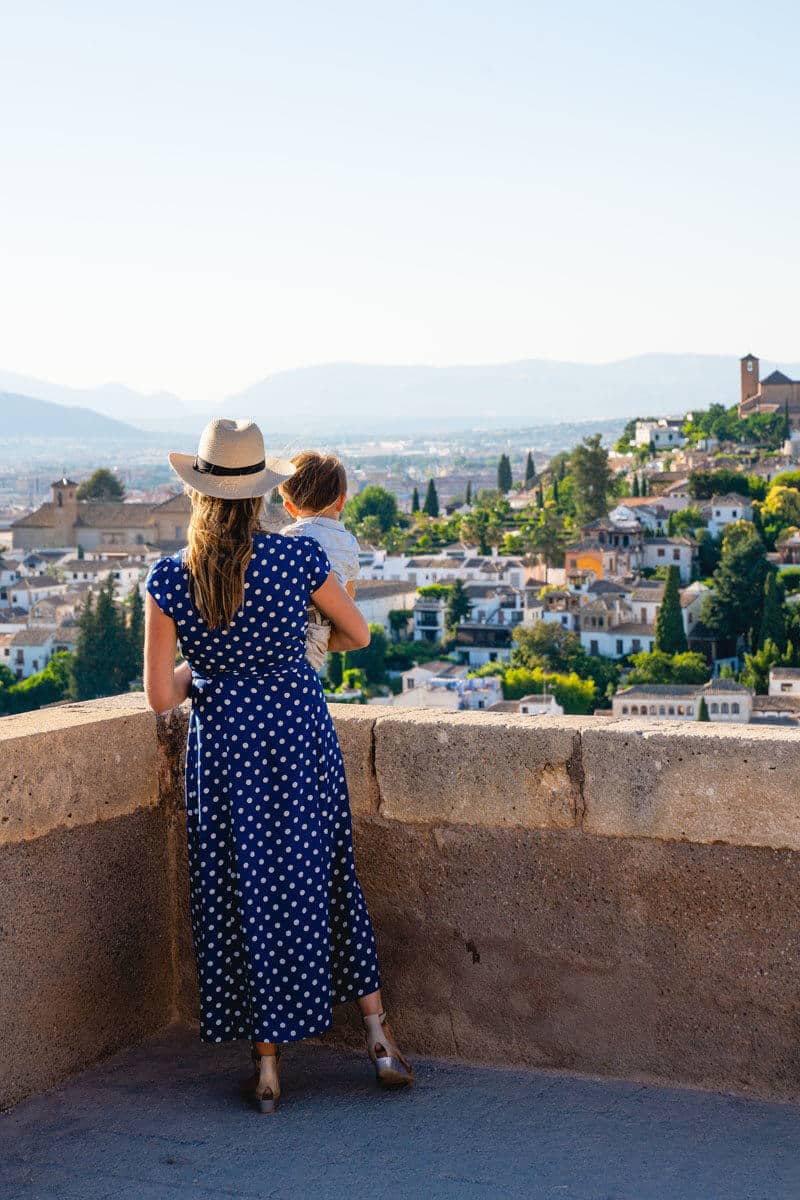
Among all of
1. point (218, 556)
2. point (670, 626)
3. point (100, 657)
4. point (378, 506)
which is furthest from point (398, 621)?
point (218, 556)

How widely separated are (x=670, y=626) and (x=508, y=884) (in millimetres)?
42792

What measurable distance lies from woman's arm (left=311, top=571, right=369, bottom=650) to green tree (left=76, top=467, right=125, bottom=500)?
83.4 m

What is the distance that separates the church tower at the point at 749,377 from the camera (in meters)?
85.9

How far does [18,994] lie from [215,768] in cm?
45

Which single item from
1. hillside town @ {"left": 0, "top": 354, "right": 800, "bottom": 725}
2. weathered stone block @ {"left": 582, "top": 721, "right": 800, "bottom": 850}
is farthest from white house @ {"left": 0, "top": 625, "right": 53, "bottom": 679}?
weathered stone block @ {"left": 582, "top": 721, "right": 800, "bottom": 850}

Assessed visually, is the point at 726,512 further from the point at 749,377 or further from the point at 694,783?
the point at 694,783

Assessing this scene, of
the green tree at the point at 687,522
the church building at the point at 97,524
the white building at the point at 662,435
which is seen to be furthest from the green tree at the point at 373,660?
the white building at the point at 662,435

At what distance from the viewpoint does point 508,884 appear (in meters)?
2.37

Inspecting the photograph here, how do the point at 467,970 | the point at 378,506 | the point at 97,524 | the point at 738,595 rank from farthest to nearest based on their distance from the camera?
1. the point at 97,524
2. the point at 378,506
3. the point at 738,595
4. the point at 467,970

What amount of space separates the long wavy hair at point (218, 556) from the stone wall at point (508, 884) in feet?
1.26

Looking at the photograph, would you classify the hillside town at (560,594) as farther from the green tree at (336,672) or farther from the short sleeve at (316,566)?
the short sleeve at (316,566)

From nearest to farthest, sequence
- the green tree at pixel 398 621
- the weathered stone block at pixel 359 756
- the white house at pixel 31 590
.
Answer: the weathered stone block at pixel 359 756, the green tree at pixel 398 621, the white house at pixel 31 590

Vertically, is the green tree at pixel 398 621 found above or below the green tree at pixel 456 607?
below

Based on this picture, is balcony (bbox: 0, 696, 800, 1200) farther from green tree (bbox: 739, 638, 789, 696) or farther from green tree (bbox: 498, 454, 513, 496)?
green tree (bbox: 498, 454, 513, 496)
